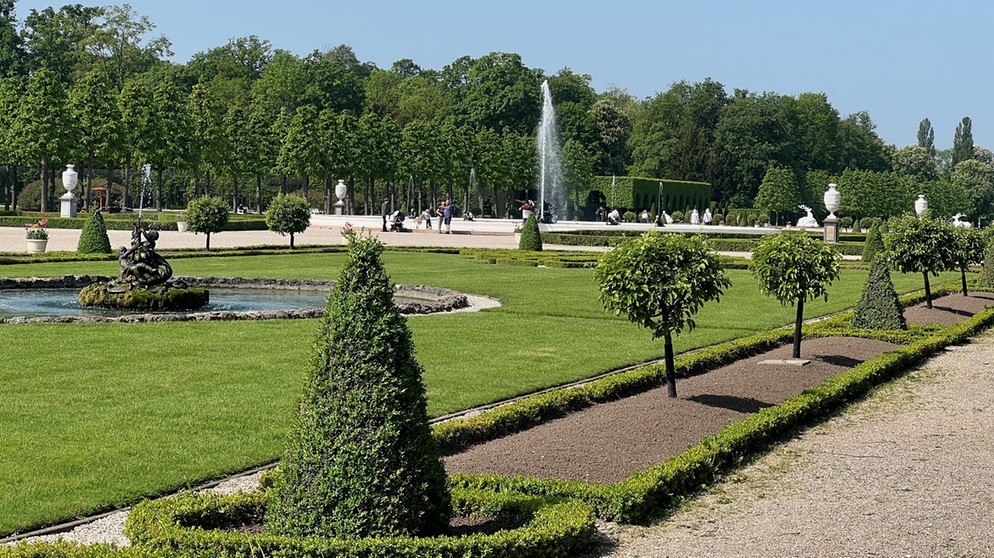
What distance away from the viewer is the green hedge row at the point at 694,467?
777 centimetres

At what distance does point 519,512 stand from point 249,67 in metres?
109

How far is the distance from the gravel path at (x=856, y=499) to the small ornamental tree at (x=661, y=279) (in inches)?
64.8

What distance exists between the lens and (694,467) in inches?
342

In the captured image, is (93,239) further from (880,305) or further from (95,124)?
(95,124)

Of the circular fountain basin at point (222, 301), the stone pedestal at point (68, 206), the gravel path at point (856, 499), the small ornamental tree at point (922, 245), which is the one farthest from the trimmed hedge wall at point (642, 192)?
the gravel path at point (856, 499)

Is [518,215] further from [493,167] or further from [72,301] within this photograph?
[72,301]

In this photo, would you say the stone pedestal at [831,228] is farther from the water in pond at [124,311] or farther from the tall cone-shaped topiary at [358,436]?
the tall cone-shaped topiary at [358,436]

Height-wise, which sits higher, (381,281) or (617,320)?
(381,281)

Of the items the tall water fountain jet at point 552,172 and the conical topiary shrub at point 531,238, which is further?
the tall water fountain jet at point 552,172

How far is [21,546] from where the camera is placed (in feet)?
20.1

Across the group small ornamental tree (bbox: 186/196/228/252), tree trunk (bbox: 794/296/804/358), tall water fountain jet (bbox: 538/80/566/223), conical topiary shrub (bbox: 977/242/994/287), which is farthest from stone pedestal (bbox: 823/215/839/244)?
tall water fountain jet (bbox: 538/80/566/223)

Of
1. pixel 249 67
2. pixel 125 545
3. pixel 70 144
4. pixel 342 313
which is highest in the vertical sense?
pixel 249 67

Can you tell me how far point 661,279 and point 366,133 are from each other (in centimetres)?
6376

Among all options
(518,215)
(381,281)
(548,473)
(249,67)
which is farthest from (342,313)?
(249,67)
